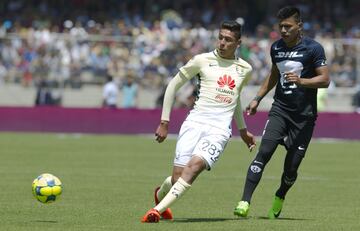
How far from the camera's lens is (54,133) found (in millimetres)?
31984

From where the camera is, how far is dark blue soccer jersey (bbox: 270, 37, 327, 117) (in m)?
11.5

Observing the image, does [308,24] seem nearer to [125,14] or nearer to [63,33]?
[125,14]

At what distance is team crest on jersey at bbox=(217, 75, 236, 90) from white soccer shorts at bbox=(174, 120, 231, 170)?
498mm

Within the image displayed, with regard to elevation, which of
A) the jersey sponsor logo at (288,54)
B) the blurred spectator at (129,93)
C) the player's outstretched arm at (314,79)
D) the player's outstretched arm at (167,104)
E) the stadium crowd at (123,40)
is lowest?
the blurred spectator at (129,93)

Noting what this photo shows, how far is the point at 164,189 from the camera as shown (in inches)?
442

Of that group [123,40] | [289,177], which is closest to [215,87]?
[289,177]

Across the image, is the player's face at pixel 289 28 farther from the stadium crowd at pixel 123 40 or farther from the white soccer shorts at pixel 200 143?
the stadium crowd at pixel 123 40

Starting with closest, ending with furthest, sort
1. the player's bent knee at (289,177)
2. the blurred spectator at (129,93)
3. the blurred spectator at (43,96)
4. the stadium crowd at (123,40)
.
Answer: the player's bent knee at (289,177), the blurred spectator at (129,93), the blurred spectator at (43,96), the stadium crowd at (123,40)

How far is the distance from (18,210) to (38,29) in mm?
25451

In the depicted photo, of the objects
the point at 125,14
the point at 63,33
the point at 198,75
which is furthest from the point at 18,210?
the point at 125,14

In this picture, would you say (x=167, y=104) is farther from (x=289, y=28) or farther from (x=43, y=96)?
(x=43, y=96)

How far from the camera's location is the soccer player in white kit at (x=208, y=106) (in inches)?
424

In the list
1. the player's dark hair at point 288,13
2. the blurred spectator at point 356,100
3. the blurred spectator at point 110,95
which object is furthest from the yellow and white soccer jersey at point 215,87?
the blurred spectator at point 356,100

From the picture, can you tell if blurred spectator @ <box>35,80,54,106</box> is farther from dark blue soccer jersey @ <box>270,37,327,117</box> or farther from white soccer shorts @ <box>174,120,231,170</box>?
white soccer shorts @ <box>174,120,231,170</box>
